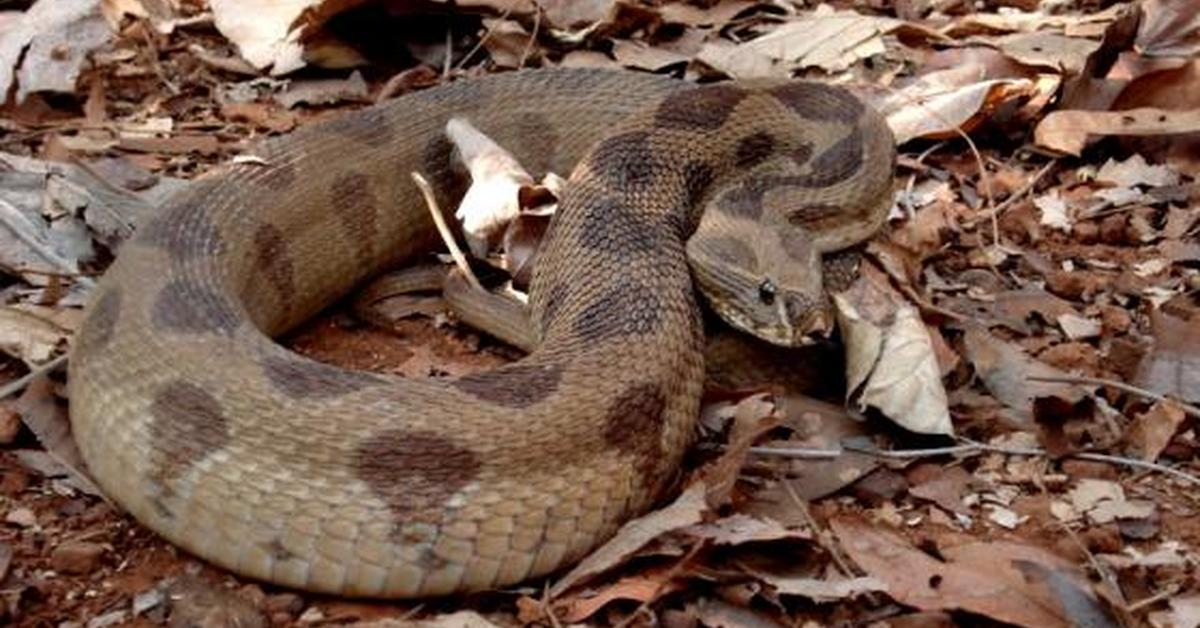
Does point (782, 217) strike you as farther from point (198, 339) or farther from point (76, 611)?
point (76, 611)

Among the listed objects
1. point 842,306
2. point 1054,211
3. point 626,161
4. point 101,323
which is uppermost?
point 626,161

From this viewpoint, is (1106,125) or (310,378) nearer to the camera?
(310,378)

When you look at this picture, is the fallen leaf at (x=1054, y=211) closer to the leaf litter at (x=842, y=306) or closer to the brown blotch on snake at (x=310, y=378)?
the leaf litter at (x=842, y=306)

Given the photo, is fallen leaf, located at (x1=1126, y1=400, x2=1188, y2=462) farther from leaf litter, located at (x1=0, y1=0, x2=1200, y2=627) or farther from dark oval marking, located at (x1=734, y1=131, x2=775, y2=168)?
dark oval marking, located at (x1=734, y1=131, x2=775, y2=168)

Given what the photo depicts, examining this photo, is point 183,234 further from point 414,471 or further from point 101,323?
point 414,471

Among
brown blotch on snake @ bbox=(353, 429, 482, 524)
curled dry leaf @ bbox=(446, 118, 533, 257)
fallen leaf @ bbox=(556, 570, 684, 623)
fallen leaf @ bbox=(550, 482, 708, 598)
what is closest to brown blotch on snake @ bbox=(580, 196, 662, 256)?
curled dry leaf @ bbox=(446, 118, 533, 257)

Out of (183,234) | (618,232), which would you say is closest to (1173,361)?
(618,232)

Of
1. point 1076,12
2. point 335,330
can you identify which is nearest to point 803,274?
point 335,330
